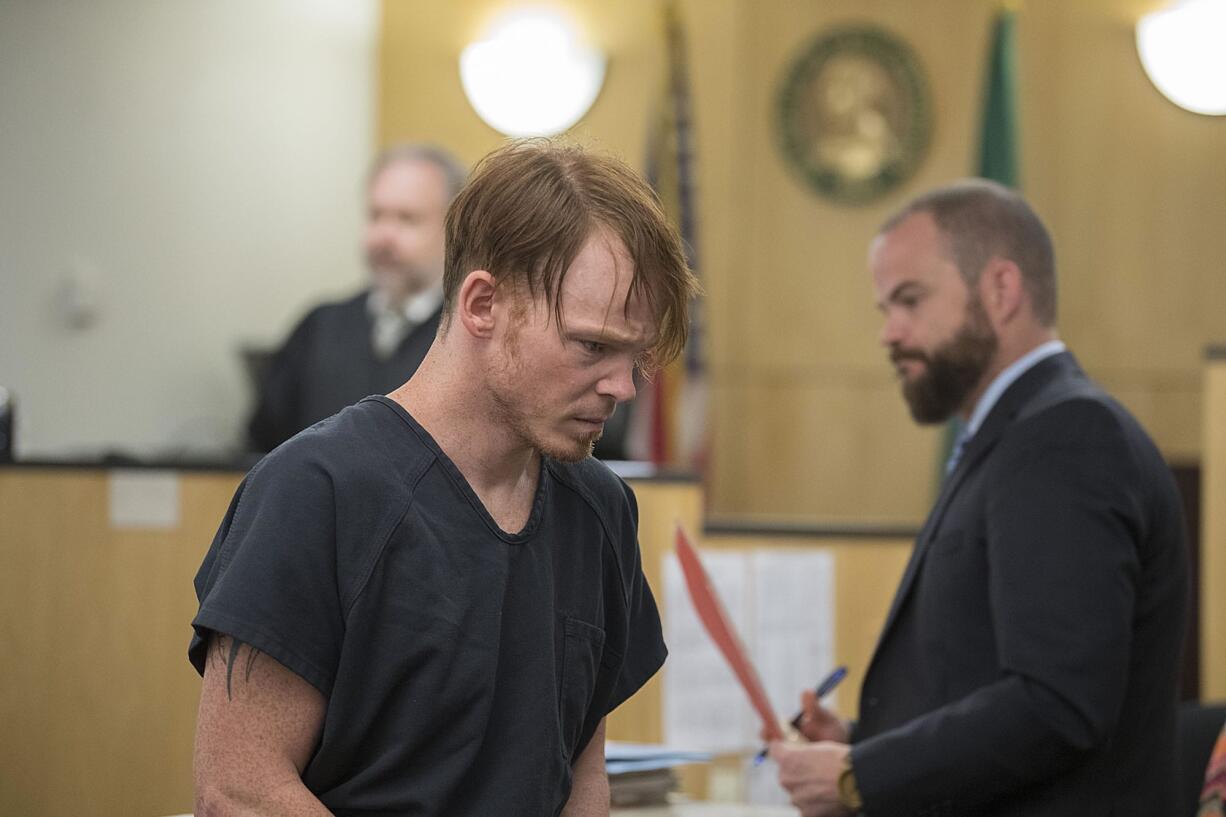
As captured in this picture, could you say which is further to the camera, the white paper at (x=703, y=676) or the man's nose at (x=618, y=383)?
the white paper at (x=703, y=676)

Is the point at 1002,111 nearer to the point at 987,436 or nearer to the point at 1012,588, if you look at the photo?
the point at 987,436

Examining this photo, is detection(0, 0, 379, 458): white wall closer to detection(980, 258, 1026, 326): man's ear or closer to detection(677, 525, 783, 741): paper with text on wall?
detection(677, 525, 783, 741): paper with text on wall

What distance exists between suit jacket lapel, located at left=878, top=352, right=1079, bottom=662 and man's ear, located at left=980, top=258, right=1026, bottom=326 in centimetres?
10

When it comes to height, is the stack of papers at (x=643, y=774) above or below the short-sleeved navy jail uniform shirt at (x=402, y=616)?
below

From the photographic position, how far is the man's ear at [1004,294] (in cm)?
221

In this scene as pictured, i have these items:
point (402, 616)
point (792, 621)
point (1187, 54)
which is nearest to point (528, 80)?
point (1187, 54)

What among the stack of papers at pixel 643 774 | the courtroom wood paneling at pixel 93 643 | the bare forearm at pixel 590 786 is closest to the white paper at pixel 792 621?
the courtroom wood paneling at pixel 93 643

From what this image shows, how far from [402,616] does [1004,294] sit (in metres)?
1.28

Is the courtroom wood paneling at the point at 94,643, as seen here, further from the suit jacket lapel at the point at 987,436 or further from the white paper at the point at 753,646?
the suit jacket lapel at the point at 987,436

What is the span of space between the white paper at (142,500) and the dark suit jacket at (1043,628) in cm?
146

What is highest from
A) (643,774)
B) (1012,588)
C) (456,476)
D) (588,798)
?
(456,476)

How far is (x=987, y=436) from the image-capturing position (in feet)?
6.88

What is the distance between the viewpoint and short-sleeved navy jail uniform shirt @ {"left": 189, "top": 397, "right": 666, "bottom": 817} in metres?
1.18

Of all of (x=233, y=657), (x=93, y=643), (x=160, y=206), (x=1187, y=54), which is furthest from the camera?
(x=1187, y=54)
